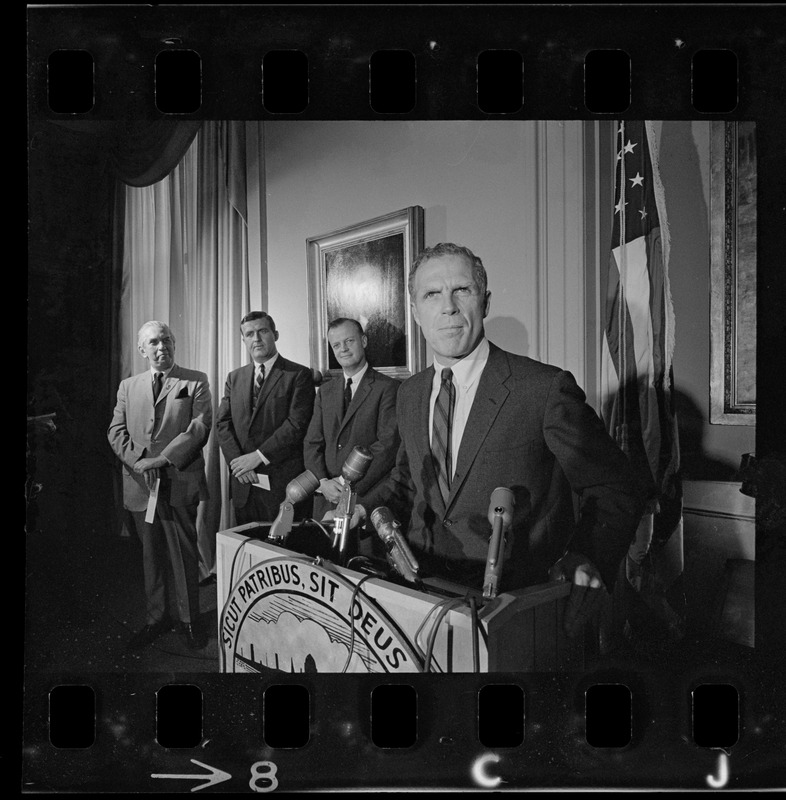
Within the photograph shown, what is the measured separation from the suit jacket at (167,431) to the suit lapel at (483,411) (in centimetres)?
68

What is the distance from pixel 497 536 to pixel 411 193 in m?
0.89

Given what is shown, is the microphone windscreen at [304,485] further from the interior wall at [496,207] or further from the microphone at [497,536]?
the microphone at [497,536]

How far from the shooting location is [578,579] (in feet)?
5.30

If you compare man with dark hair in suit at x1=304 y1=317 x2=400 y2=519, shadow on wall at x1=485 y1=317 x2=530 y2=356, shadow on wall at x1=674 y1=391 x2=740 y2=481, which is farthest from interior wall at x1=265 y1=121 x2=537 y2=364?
shadow on wall at x1=674 y1=391 x2=740 y2=481

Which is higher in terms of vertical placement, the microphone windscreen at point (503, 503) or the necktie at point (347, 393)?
the necktie at point (347, 393)

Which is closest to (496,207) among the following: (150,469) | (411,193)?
(411,193)

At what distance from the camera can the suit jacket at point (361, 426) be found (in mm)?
1660

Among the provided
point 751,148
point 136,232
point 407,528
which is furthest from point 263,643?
point 751,148

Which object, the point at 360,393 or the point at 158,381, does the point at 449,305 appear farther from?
the point at 158,381

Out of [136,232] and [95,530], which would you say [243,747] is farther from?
[136,232]

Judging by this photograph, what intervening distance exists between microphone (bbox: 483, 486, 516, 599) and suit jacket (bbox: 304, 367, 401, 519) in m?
0.29

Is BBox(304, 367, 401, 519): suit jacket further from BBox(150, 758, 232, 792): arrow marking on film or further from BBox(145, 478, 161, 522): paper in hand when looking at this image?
BBox(150, 758, 232, 792): arrow marking on film

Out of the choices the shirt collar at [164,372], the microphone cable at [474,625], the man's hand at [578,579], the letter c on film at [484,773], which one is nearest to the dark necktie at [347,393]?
the shirt collar at [164,372]

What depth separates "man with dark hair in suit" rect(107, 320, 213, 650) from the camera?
1678mm
